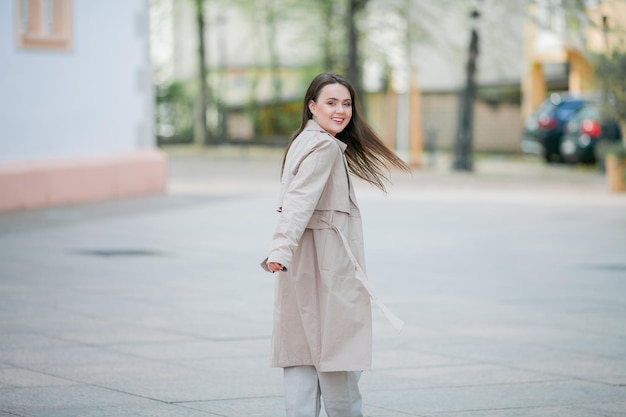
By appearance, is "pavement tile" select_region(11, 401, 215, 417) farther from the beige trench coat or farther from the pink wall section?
the pink wall section

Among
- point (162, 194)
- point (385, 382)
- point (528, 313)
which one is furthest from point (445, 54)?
point (385, 382)

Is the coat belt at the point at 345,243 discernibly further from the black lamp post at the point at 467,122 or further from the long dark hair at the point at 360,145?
the black lamp post at the point at 467,122

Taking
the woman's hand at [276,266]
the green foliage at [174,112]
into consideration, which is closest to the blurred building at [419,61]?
the green foliage at [174,112]

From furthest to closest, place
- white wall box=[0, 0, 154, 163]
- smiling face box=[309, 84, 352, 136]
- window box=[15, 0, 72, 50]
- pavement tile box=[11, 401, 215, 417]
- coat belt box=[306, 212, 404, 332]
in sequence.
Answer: window box=[15, 0, 72, 50] < white wall box=[0, 0, 154, 163] < pavement tile box=[11, 401, 215, 417] < smiling face box=[309, 84, 352, 136] < coat belt box=[306, 212, 404, 332]

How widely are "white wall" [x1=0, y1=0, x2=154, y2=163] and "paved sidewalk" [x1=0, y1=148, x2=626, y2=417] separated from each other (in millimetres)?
1309

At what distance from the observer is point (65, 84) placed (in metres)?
17.8

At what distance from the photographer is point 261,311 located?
8648 millimetres

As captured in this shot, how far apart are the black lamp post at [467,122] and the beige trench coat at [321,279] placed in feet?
69.5

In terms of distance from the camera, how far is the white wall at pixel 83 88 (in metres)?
16.7

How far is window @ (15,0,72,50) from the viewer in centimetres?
1702

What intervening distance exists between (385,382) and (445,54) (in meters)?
22.9

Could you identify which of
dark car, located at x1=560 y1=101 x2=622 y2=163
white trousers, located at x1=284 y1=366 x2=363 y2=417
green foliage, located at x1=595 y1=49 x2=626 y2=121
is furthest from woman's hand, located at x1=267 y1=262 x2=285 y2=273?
dark car, located at x1=560 y1=101 x2=622 y2=163

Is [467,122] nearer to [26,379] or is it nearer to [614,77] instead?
[614,77]

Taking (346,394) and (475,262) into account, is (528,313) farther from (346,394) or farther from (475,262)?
(346,394)
